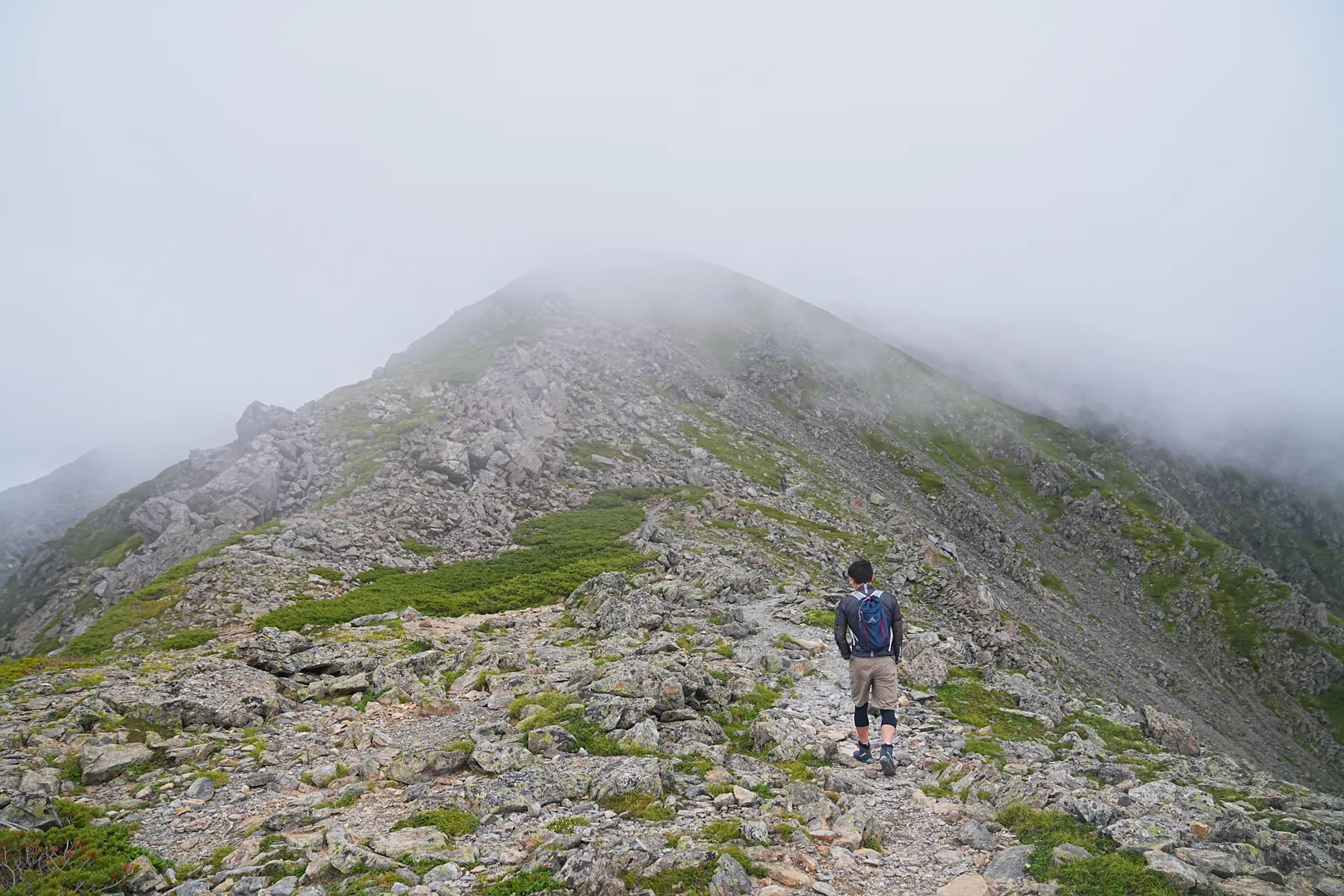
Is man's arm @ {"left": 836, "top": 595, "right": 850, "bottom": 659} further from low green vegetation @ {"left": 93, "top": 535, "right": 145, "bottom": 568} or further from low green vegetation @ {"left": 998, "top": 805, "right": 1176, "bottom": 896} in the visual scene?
low green vegetation @ {"left": 93, "top": 535, "right": 145, "bottom": 568}

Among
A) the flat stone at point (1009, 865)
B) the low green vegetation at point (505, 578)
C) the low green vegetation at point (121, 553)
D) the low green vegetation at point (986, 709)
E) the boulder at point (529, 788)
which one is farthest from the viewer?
the low green vegetation at point (121, 553)

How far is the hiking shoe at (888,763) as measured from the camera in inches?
587

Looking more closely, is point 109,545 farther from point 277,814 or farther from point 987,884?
point 987,884

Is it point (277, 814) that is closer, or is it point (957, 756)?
point (277, 814)

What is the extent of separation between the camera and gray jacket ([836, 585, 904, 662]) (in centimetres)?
1533

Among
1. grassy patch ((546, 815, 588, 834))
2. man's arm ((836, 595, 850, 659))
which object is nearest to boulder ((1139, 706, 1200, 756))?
man's arm ((836, 595, 850, 659))

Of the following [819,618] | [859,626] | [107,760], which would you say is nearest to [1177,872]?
[859,626]

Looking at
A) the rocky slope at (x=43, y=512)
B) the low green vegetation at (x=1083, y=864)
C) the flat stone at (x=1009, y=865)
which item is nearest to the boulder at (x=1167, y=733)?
the low green vegetation at (x=1083, y=864)

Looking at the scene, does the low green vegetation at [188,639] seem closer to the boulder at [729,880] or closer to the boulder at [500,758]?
the boulder at [500,758]

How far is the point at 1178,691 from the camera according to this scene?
319 feet

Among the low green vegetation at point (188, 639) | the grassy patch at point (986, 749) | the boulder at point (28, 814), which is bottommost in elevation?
the grassy patch at point (986, 749)

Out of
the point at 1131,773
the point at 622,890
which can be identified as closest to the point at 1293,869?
the point at 1131,773

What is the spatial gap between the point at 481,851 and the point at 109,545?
96.3 m

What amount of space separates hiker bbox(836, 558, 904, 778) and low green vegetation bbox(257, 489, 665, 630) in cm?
2888
